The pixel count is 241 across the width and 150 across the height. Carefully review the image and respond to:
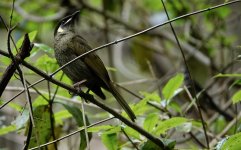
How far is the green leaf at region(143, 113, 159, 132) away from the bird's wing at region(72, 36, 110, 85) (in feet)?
2.00

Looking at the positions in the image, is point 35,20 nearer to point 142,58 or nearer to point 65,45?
point 142,58

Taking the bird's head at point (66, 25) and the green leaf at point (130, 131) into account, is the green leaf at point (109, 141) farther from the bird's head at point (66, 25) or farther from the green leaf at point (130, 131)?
the bird's head at point (66, 25)

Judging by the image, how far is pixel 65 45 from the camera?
3.00 meters

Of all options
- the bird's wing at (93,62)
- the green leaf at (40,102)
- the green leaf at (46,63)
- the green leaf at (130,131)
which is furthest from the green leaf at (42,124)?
the green leaf at (130,131)

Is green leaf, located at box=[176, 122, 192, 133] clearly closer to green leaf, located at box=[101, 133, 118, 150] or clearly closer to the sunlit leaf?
green leaf, located at box=[101, 133, 118, 150]

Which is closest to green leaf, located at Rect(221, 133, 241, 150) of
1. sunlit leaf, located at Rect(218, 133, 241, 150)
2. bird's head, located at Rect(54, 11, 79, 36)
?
sunlit leaf, located at Rect(218, 133, 241, 150)

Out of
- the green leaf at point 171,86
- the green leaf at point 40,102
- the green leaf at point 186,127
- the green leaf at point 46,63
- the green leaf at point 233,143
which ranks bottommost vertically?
the green leaf at point 233,143

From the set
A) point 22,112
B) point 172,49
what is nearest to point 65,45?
point 22,112

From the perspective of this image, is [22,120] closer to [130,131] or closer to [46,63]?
[46,63]

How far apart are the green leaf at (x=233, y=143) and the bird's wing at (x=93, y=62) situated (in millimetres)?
1048

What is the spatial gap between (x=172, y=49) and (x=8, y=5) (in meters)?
1.93

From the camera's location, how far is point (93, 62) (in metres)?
2.93

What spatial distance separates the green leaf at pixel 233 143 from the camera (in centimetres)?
189

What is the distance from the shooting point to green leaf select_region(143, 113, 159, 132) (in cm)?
226
